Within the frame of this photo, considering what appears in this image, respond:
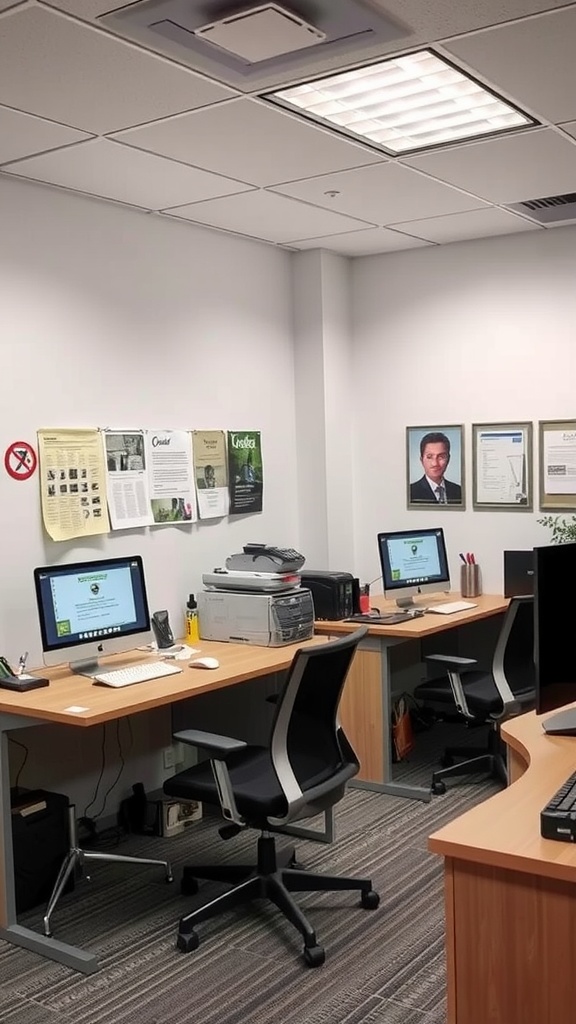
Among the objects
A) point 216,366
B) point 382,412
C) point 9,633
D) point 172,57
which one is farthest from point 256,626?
point 172,57

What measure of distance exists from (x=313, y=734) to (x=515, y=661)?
1546mm

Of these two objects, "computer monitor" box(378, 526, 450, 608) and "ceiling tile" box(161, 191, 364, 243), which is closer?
"ceiling tile" box(161, 191, 364, 243)

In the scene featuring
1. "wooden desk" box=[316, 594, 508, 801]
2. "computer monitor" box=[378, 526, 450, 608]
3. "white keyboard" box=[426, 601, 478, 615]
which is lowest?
"wooden desk" box=[316, 594, 508, 801]

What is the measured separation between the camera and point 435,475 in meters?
5.61

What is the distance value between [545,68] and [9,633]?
278 cm

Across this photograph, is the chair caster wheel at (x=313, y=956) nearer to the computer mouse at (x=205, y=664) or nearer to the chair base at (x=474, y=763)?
the computer mouse at (x=205, y=664)

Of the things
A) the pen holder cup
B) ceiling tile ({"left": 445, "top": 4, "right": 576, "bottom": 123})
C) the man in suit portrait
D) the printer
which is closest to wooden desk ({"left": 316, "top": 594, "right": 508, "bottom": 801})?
the printer

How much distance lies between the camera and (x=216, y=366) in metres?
5.02

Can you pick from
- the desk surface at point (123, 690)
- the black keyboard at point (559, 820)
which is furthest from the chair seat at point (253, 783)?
the black keyboard at point (559, 820)

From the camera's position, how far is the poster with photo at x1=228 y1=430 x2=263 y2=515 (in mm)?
5098

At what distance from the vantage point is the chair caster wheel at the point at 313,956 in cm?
307

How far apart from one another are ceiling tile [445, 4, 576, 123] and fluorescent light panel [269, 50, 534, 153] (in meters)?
0.10

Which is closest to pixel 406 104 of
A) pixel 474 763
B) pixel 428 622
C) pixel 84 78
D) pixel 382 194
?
pixel 382 194

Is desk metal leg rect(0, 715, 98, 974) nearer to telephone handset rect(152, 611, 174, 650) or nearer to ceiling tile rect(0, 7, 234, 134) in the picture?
telephone handset rect(152, 611, 174, 650)
